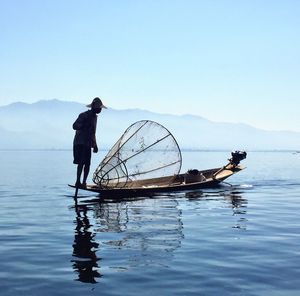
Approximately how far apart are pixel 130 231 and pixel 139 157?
10197mm

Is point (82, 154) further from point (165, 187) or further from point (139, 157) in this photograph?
point (165, 187)

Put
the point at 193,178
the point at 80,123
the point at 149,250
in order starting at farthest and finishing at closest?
the point at 193,178 → the point at 80,123 → the point at 149,250

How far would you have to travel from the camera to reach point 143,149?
22.0 meters

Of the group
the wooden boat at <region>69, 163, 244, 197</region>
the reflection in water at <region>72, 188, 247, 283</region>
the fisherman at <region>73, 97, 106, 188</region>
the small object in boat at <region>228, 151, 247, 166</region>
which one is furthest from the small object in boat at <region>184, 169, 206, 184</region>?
the fisherman at <region>73, 97, 106, 188</region>

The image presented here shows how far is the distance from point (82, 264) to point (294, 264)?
12.9ft

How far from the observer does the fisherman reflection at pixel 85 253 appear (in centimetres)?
760

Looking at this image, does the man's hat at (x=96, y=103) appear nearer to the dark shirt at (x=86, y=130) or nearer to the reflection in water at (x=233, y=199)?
the dark shirt at (x=86, y=130)

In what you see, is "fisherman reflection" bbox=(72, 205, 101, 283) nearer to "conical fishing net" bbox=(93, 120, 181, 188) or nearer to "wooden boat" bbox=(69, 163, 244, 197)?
"wooden boat" bbox=(69, 163, 244, 197)

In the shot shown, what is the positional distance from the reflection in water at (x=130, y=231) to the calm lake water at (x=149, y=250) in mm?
21

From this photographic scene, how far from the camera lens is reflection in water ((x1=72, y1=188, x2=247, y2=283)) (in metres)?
8.48

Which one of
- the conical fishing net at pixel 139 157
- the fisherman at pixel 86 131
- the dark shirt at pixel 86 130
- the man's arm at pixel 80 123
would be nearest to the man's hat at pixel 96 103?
the fisherman at pixel 86 131

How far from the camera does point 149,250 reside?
9.45m

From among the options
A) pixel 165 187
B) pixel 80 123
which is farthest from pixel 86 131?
pixel 165 187

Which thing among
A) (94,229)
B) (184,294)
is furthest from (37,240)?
(184,294)
